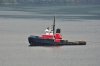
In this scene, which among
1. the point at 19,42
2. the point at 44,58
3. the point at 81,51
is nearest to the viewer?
the point at 44,58

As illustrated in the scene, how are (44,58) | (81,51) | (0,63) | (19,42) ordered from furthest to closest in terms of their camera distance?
(19,42) < (81,51) < (44,58) < (0,63)

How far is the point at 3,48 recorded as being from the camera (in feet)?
256

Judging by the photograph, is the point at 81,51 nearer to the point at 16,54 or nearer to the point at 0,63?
the point at 16,54

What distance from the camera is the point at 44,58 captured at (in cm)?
6694

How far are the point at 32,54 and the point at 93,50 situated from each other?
29.6 ft

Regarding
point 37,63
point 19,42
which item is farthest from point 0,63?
point 19,42

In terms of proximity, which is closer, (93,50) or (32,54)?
(32,54)

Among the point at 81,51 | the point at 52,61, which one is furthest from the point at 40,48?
the point at 52,61

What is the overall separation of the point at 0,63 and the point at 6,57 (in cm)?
577

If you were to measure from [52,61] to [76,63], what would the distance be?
289 cm

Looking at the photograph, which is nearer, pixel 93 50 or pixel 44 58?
pixel 44 58

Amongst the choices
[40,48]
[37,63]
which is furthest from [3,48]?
[37,63]

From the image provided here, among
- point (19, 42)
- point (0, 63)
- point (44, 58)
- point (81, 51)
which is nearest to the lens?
point (0, 63)

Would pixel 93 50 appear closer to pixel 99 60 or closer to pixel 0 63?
pixel 99 60
